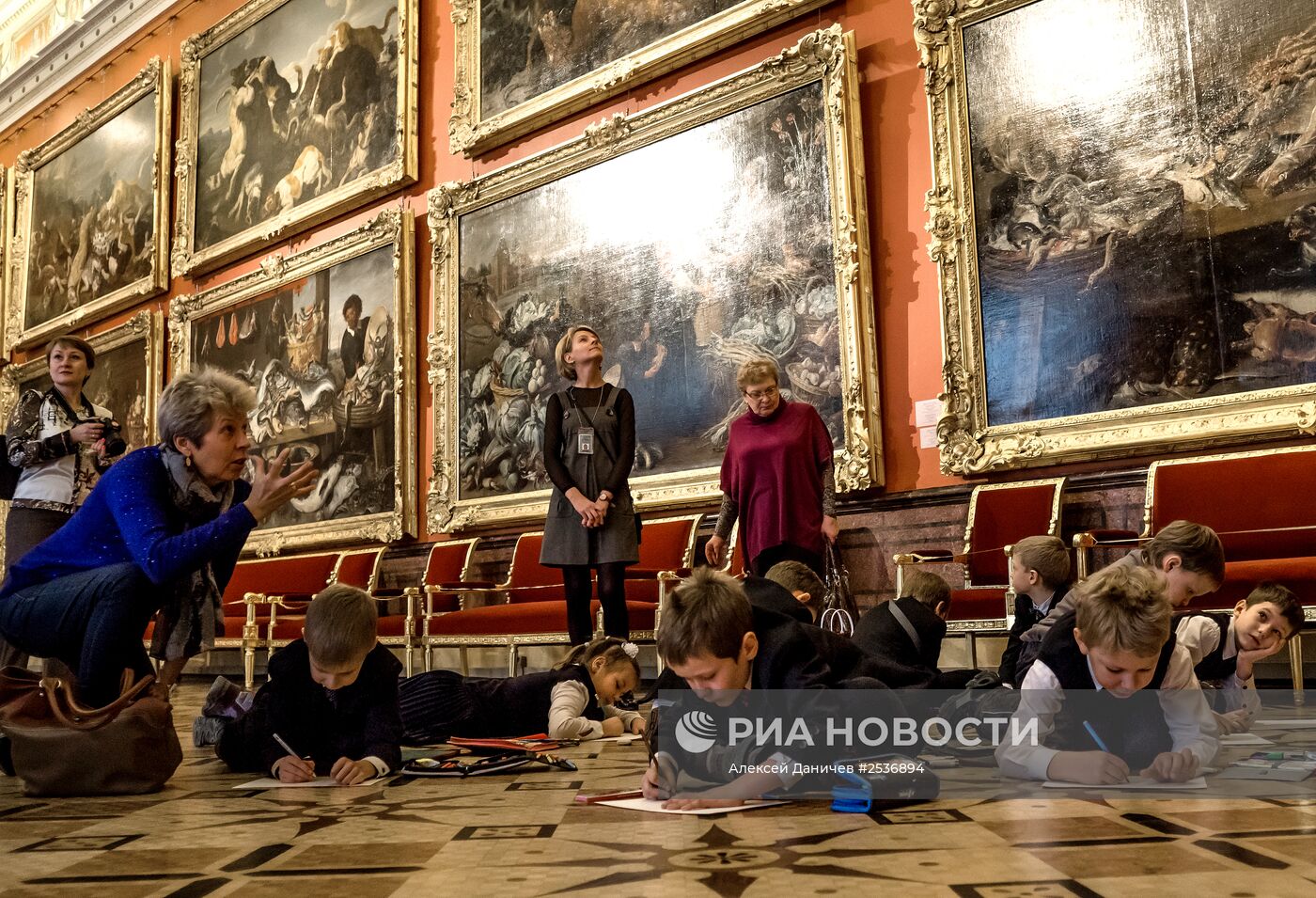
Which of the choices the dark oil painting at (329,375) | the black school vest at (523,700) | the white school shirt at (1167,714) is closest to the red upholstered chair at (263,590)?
the dark oil painting at (329,375)

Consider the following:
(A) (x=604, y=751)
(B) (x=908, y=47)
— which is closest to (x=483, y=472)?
(B) (x=908, y=47)

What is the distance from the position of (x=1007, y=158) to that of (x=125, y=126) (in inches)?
377

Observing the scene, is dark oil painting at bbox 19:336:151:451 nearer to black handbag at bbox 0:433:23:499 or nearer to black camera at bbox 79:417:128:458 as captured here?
black handbag at bbox 0:433:23:499

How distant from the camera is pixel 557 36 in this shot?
8.00 metres

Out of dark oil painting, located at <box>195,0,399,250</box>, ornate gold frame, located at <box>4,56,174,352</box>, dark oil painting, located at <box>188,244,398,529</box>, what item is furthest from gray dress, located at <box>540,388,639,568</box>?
ornate gold frame, located at <box>4,56,174,352</box>

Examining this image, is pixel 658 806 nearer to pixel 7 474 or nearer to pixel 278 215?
pixel 7 474

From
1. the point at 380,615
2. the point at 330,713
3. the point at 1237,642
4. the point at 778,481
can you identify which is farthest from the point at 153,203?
the point at 1237,642

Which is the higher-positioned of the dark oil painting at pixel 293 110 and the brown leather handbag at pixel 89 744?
the dark oil painting at pixel 293 110

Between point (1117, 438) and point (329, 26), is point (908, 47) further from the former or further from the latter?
point (329, 26)

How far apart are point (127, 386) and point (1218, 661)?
10.7 meters

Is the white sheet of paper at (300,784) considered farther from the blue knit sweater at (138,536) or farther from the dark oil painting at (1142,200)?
the dark oil painting at (1142,200)

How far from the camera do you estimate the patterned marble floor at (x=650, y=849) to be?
5.06ft

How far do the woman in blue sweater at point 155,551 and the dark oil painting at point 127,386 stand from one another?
8.40 meters

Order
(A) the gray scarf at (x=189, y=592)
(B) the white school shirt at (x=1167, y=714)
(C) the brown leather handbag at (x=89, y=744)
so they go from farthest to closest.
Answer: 1. (A) the gray scarf at (x=189, y=592)
2. (C) the brown leather handbag at (x=89, y=744)
3. (B) the white school shirt at (x=1167, y=714)
